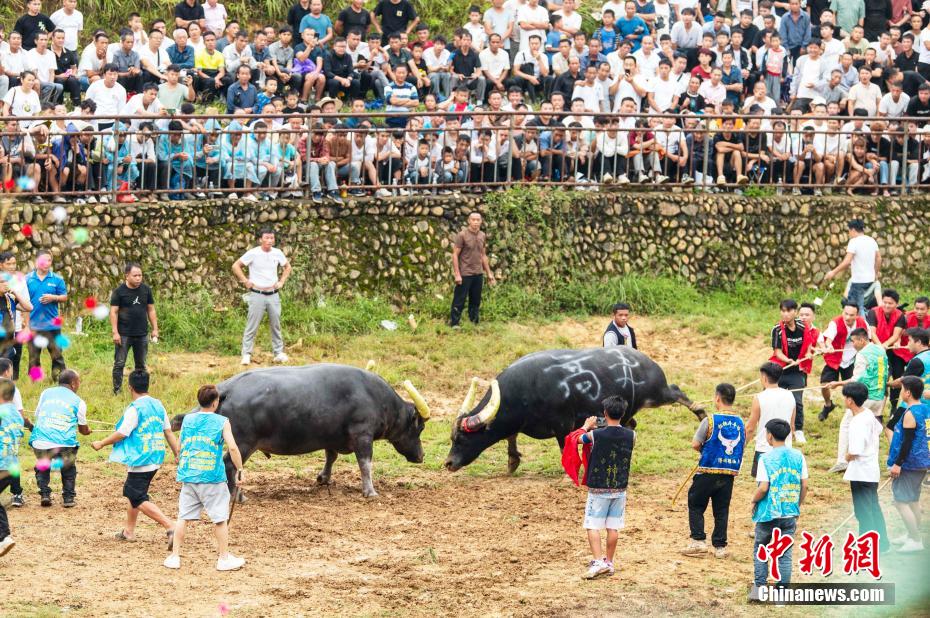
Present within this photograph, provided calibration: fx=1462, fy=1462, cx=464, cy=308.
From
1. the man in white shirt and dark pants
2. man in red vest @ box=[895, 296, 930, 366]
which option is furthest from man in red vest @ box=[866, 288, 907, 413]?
the man in white shirt and dark pants

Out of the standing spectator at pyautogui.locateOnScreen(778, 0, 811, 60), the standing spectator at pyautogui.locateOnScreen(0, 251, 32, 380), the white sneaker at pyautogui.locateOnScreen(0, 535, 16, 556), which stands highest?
the standing spectator at pyautogui.locateOnScreen(778, 0, 811, 60)

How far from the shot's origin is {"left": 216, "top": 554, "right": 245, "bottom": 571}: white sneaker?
479 inches

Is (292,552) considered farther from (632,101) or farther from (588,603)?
(632,101)

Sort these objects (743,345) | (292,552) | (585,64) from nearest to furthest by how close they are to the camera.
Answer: (292,552) → (743,345) → (585,64)

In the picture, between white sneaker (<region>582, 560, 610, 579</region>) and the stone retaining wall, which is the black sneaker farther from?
white sneaker (<region>582, 560, 610, 579</region>)

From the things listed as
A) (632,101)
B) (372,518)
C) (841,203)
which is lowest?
(372,518)

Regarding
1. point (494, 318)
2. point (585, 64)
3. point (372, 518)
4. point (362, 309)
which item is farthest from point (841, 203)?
point (372, 518)

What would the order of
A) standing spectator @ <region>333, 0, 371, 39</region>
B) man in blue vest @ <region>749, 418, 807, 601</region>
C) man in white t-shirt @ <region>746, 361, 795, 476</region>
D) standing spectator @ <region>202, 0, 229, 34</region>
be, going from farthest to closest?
1. standing spectator @ <region>333, 0, 371, 39</region>
2. standing spectator @ <region>202, 0, 229, 34</region>
3. man in white t-shirt @ <region>746, 361, 795, 476</region>
4. man in blue vest @ <region>749, 418, 807, 601</region>

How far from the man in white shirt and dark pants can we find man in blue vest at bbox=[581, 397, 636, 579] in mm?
2037

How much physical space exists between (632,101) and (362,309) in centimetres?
527

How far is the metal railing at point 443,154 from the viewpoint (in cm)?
1948

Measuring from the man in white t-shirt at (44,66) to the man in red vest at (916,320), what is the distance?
1197cm

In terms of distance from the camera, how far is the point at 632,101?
72.6ft

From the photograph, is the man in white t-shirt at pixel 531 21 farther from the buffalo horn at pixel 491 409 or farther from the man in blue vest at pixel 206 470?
the man in blue vest at pixel 206 470
